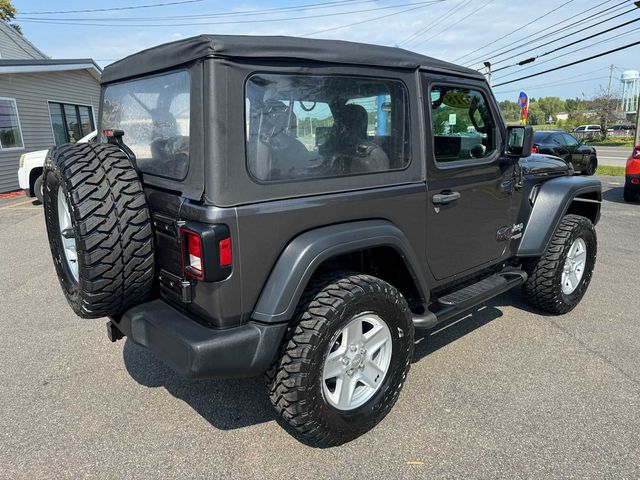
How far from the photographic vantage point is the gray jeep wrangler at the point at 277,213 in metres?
2.14

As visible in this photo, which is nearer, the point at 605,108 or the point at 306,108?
the point at 306,108

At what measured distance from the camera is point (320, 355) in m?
2.31

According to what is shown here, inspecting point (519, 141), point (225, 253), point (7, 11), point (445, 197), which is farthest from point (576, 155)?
point (7, 11)

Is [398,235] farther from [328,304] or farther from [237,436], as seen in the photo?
[237,436]

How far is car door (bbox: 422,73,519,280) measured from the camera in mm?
2969

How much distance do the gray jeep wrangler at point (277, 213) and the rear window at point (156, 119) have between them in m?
0.01

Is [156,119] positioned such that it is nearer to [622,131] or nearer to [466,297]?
[466,297]

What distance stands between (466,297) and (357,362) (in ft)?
3.57

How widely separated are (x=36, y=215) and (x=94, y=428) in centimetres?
827

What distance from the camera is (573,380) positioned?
3170mm

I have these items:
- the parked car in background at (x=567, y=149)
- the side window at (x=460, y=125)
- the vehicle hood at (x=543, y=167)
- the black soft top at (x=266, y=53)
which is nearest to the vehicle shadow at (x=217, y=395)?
the black soft top at (x=266, y=53)

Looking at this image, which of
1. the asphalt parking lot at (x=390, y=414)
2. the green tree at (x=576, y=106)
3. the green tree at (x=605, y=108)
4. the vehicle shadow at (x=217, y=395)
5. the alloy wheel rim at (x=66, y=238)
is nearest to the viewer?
the asphalt parking lot at (x=390, y=414)

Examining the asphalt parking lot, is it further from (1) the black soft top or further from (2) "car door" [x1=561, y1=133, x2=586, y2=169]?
(2) "car door" [x1=561, y1=133, x2=586, y2=169]

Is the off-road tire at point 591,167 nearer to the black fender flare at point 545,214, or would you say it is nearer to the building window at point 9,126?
the black fender flare at point 545,214
